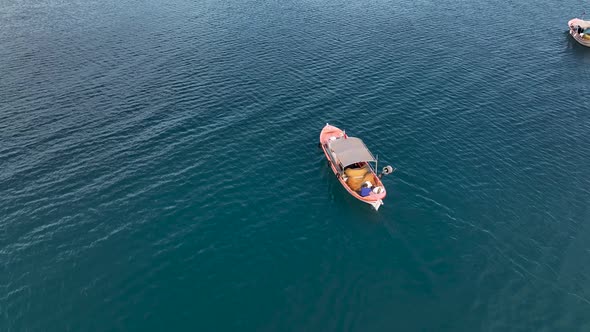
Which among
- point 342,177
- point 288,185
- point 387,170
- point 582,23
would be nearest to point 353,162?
point 342,177

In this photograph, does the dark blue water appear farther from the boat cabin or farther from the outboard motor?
the outboard motor

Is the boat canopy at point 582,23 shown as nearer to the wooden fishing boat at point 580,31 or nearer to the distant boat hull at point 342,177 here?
the wooden fishing boat at point 580,31

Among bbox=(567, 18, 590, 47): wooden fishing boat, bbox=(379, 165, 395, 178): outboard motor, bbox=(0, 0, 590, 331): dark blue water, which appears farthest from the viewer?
bbox=(567, 18, 590, 47): wooden fishing boat

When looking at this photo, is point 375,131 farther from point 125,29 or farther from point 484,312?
point 125,29

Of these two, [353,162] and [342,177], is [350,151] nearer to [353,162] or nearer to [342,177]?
[353,162]

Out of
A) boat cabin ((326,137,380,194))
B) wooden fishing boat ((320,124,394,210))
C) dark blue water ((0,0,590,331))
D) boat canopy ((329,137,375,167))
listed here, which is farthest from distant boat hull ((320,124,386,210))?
boat canopy ((329,137,375,167))

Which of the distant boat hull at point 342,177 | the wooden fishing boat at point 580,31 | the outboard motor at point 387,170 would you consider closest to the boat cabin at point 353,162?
the distant boat hull at point 342,177
